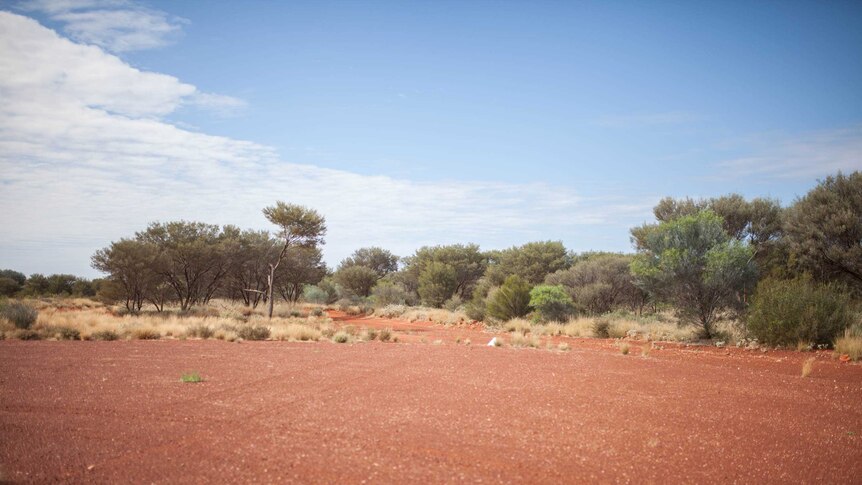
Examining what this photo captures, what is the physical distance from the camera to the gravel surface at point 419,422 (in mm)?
4875

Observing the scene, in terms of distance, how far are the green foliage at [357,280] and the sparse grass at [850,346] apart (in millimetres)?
38702

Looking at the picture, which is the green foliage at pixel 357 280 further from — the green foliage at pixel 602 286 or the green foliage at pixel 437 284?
the green foliage at pixel 602 286

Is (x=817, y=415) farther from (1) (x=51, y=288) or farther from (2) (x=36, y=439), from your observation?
(1) (x=51, y=288)

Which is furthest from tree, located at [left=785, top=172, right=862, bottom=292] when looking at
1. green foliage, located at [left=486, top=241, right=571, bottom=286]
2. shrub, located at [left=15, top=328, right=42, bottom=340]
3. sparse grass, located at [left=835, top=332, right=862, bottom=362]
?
shrub, located at [left=15, top=328, right=42, bottom=340]

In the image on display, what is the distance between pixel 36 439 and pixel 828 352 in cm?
1736

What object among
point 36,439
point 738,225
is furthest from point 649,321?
point 36,439

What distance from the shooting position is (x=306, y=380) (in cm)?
948

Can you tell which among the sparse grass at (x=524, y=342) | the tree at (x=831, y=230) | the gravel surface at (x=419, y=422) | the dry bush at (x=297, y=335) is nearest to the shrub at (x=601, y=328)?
the sparse grass at (x=524, y=342)

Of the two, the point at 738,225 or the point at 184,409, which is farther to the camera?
the point at 738,225

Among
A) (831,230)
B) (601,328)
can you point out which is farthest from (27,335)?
(831,230)

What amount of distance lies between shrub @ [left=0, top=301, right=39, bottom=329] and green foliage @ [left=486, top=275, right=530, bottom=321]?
19.8 m

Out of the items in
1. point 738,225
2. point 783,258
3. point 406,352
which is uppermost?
point 738,225

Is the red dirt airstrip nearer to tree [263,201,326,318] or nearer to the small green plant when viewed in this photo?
the small green plant

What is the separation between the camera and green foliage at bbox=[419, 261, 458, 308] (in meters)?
39.3
